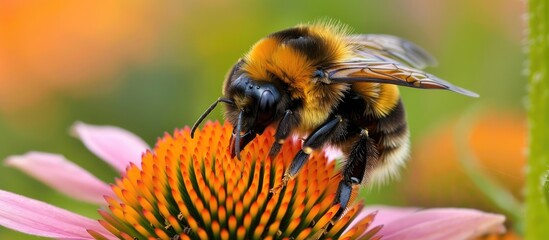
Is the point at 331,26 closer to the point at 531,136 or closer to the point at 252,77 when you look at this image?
the point at 252,77

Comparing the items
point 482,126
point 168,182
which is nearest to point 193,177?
point 168,182

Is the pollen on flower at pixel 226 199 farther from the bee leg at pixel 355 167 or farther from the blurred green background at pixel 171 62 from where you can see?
the blurred green background at pixel 171 62

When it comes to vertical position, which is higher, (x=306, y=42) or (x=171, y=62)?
(x=171, y=62)

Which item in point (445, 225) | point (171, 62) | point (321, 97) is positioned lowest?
point (445, 225)

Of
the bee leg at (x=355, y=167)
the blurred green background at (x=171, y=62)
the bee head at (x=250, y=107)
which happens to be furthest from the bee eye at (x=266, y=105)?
the blurred green background at (x=171, y=62)

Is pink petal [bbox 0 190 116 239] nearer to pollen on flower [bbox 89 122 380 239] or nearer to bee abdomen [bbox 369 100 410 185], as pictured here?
pollen on flower [bbox 89 122 380 239]

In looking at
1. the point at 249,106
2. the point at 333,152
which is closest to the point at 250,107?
the point at 249,106

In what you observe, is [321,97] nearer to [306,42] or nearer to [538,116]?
[306,42]
